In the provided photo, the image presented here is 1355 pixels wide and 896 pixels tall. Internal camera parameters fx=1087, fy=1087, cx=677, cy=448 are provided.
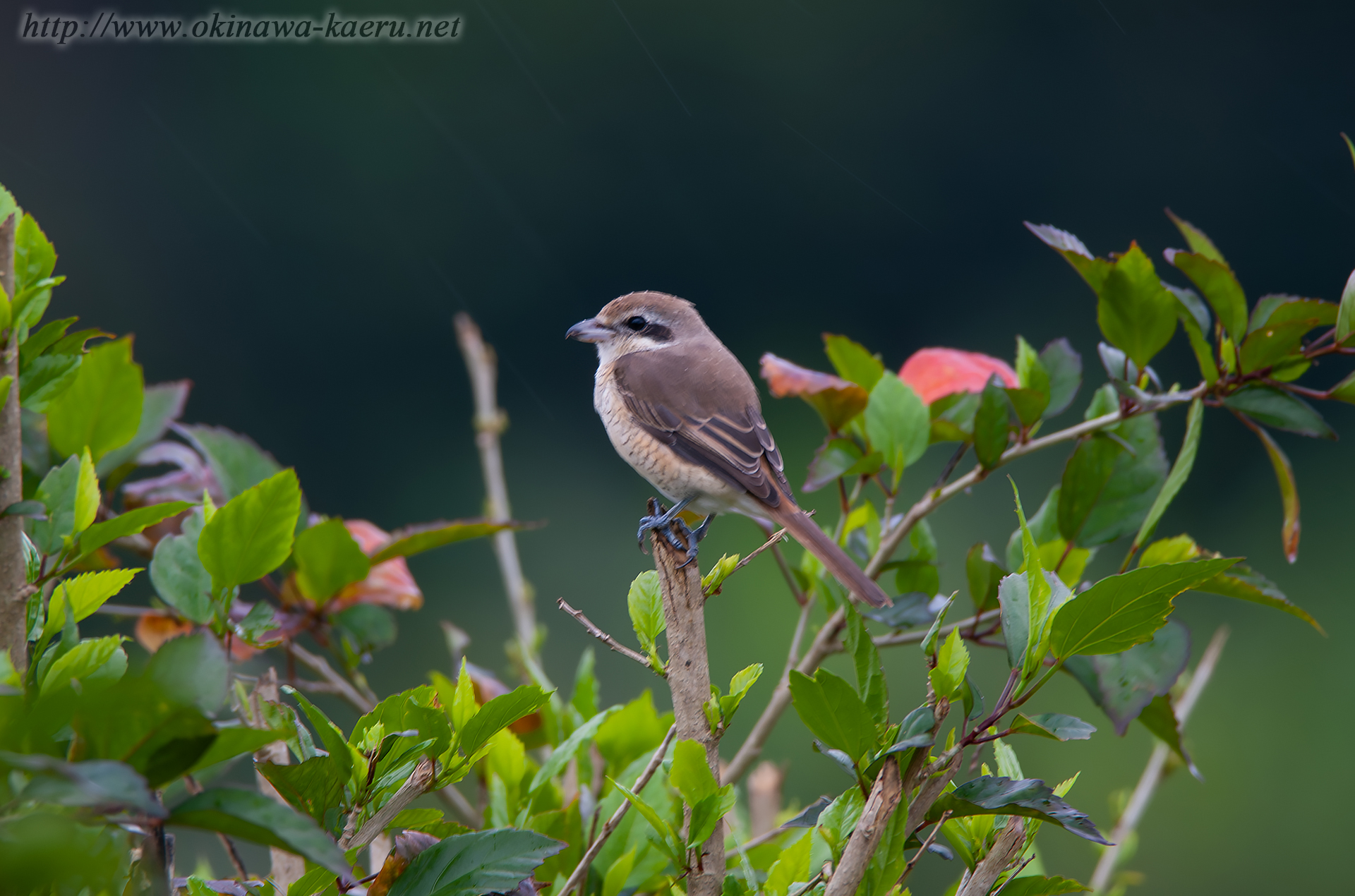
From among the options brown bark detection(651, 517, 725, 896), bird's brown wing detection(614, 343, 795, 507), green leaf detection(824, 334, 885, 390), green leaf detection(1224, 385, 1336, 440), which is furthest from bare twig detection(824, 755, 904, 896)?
bird's brown wing detection(614, 343, 795, 507)

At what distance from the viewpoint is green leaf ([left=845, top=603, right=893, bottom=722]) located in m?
1.00

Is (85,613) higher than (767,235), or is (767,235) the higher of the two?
(767,235)

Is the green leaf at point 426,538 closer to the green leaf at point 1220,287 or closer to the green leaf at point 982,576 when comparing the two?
the green leaf at point 982,576

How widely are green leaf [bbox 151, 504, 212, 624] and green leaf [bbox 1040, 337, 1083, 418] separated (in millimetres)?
1173

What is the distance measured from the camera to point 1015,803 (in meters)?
0.95

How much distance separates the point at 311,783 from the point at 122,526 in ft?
1.19

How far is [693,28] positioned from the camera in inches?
700

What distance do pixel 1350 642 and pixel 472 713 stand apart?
28.1ft

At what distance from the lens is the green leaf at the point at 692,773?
1013mm

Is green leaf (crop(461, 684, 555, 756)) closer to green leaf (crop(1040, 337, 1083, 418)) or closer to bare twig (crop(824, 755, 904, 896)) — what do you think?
bare twig (crop(824, 755, 904, 896))

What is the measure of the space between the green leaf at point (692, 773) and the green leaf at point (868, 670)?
0.53 ft

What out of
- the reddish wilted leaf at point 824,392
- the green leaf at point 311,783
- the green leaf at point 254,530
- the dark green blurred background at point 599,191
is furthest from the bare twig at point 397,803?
the dark green blurred background at point 599,191

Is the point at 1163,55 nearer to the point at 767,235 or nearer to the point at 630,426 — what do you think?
the point at 767,235

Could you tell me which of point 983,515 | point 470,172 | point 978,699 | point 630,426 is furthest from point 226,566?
point 470,172
